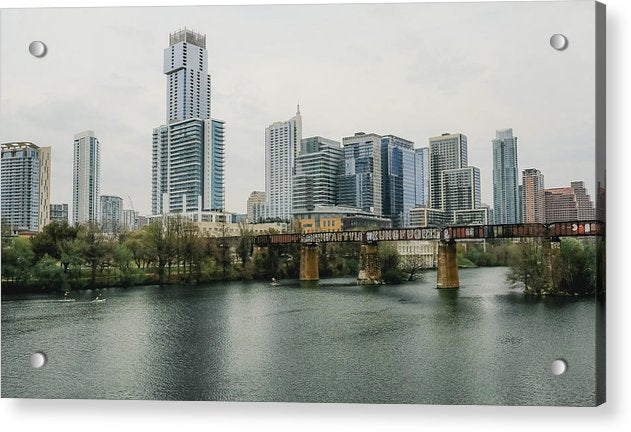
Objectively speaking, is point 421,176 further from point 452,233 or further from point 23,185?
point 23,185

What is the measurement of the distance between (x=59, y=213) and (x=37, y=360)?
144 cm

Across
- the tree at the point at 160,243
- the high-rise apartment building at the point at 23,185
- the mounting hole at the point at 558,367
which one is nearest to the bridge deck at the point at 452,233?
the tree at the point at 160,243

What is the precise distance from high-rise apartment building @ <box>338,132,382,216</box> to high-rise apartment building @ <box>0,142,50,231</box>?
117 inches

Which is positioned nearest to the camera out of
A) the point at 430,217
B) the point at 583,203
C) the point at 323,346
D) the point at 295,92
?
the point at 583,203

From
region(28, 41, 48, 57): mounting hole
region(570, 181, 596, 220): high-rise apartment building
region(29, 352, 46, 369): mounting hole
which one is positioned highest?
region(28, 41, 48, 57): mounting hole

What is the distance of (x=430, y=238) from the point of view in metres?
5.93

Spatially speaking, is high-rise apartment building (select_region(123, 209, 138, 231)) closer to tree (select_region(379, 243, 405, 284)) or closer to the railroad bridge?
the railroad bridge

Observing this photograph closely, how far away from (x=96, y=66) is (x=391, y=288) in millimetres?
3585

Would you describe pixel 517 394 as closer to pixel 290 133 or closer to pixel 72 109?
pixel 290 133

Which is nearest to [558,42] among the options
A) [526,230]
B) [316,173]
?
[526,230]

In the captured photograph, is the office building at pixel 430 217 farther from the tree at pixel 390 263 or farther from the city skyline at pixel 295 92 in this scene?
the city skyline at pixel 295 92

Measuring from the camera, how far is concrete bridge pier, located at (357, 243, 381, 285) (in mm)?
6127

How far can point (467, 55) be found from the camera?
17.6 feet

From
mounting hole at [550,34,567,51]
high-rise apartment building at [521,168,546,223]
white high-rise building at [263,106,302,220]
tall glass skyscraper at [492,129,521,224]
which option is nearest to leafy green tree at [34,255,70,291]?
white high-rise building at [263,106,302,220]
